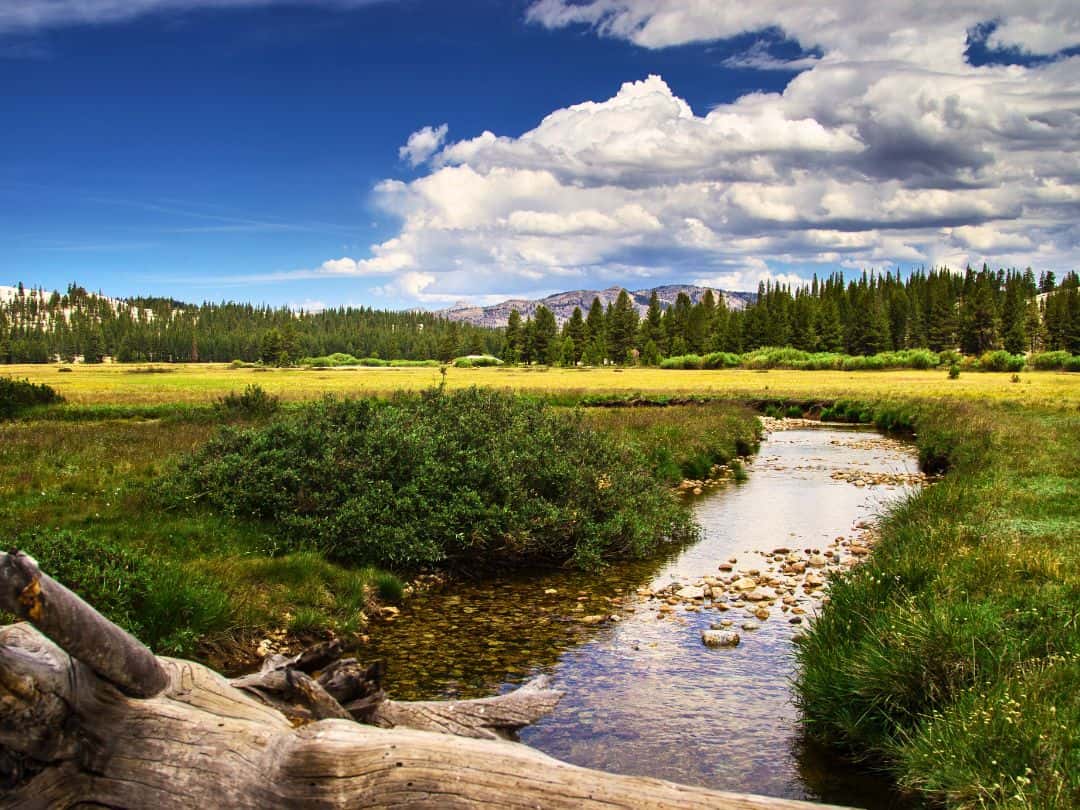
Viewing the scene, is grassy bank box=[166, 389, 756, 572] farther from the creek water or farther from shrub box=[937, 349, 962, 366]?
shrub box=[937, 349, 962, 366]

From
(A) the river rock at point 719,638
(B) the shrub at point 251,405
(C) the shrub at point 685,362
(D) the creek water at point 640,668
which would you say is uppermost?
(C) the shrub at point 685,362

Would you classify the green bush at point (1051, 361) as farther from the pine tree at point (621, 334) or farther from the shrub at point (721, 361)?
the pine tree at point (621, 334)

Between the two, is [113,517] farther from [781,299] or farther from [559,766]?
[781,299]

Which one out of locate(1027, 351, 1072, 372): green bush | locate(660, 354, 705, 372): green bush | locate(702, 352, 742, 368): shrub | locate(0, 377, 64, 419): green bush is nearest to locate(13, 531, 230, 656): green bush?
locate(0, 377, 64, 419): green bush

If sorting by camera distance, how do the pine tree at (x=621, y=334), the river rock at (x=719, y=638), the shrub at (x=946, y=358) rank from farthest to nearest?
the pine tree at (x=621, y=334)
the shrub at (x=946, y=358)
the river rock at (x=719, y=638)

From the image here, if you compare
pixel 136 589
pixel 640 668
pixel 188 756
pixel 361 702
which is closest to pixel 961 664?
pixel 640 668

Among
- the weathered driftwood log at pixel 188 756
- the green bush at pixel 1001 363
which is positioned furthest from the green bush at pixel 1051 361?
the weathered driftwood log at pixel 188 756

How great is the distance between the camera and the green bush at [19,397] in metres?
36.1

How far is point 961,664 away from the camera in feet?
24.1

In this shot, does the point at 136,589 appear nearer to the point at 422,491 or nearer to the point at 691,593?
the point at 422,491

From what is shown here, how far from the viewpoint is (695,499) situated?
23906 mm

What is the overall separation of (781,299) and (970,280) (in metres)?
67.6

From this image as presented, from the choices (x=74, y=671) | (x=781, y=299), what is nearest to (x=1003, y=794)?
(x=74, y=671)

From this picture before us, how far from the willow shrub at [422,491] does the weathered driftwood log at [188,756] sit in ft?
31.1
